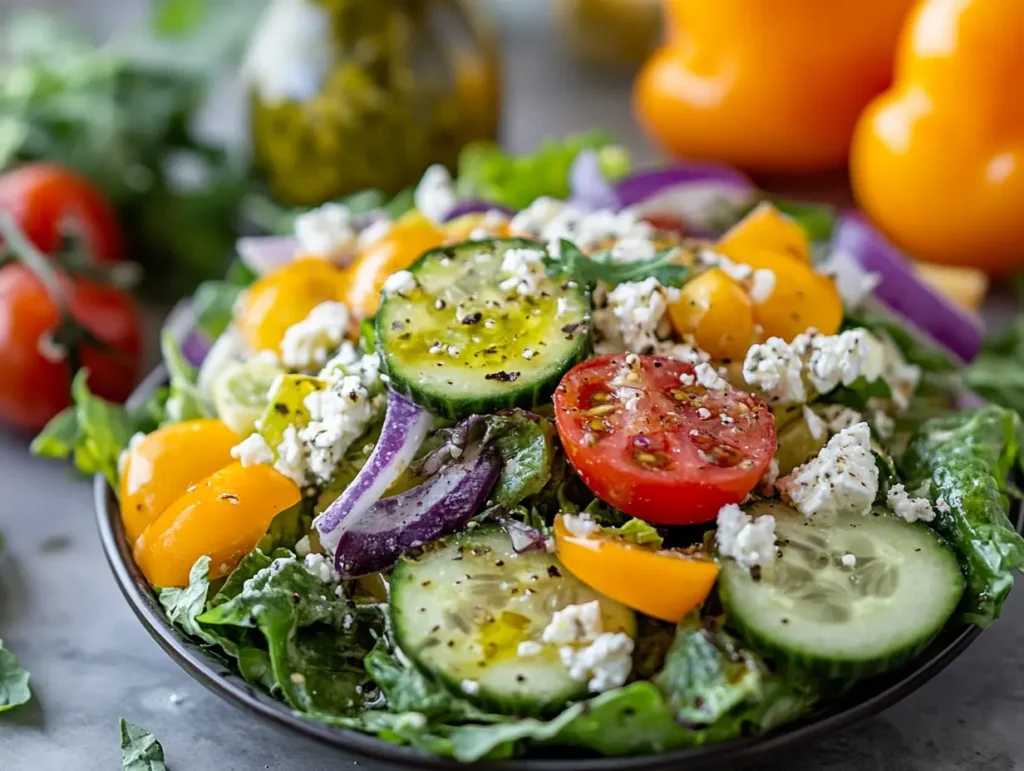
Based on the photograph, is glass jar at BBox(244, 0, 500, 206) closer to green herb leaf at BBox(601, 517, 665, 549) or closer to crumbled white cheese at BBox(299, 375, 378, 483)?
crumbled white cheese at BBox(299, 375, 378, 483)

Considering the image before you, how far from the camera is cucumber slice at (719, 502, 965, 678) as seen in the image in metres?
1.59

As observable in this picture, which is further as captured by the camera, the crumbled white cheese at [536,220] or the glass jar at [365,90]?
the glass jar at [365,90]

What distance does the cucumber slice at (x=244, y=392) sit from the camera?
211 centimetres

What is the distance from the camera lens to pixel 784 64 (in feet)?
11.8

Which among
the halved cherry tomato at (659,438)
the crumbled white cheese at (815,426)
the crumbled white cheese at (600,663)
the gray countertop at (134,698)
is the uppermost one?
the halved cherry tomato at (659,438)

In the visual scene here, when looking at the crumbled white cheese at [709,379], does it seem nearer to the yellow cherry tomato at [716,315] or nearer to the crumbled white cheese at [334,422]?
the yellow cherry tomato at [716,315]

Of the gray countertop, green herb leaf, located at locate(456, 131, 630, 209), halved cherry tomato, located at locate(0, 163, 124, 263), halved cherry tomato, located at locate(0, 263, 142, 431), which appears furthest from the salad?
halved cherry tomato, located at locate(0, 163, 124, 263)

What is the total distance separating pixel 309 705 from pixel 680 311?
930 millimetres

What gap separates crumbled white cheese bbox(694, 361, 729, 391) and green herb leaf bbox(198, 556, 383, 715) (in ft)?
2.15

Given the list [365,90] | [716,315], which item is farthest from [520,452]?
[365,90]

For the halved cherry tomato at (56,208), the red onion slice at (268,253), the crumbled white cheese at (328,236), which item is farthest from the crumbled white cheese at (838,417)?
the halved cherry tomato at (56,208)

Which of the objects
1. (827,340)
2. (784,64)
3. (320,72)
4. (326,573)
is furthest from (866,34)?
(326,573)

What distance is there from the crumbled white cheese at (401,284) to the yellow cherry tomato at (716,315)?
47cm

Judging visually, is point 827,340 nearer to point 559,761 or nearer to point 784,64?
point 559,761
